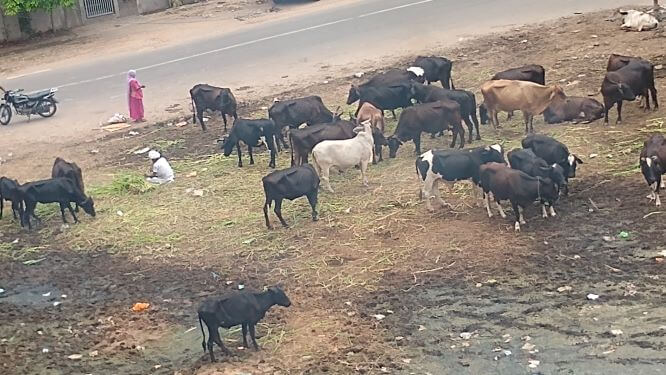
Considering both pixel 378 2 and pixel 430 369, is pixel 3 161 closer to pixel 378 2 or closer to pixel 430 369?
pixel 430 369

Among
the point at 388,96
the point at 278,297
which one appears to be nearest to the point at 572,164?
the point at 388,96

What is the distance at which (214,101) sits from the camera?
57.8ft

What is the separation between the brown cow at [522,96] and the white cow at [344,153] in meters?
2.52

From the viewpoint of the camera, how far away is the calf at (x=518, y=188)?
11.5 meters

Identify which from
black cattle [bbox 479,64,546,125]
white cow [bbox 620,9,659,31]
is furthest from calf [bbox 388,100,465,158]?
white cow [bbox 620,9,659,31]

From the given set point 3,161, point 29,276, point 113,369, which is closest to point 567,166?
point 113,369

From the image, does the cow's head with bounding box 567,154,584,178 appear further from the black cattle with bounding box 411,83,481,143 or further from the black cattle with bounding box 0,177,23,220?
the black cattle with bounding box 0,177,23,220

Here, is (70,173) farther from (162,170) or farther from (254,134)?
(254,134)

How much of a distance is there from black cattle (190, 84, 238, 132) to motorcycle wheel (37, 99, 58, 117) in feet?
13.4

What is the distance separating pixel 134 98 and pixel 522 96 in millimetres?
7844

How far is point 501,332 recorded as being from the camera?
9391 millimetres

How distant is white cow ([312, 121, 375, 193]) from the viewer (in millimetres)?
13727

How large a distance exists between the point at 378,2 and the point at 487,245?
1915cm

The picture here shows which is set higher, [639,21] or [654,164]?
[639,21]
